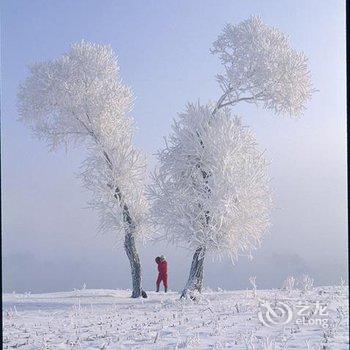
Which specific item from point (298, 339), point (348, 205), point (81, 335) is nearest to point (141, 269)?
point (81, 335)

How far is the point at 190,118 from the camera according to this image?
1728 centimetres

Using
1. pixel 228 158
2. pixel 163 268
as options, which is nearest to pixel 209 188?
pixel 228 158

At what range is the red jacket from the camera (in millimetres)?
19453

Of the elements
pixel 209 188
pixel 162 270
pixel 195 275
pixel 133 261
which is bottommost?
pixel 162 270

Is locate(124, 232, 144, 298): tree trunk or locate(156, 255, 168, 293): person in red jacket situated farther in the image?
locate(124, 232, 144, 298): tree trunk

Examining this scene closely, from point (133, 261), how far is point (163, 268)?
1302 mm

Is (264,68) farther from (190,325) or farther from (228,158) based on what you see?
(190,325)

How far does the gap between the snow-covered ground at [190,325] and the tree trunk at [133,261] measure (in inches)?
127

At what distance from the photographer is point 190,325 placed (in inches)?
439

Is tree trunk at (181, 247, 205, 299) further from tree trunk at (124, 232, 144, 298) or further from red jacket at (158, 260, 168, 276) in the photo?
tree trunk at (124, 232, 144, 298)

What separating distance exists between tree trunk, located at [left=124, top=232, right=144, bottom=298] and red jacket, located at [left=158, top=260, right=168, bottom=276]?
0.95m

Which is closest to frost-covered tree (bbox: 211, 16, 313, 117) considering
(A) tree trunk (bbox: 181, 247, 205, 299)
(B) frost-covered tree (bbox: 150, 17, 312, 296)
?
(B) frost-covered tree (bbox: 150, 17, 312, 296)

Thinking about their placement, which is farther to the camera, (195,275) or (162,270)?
(162,270)

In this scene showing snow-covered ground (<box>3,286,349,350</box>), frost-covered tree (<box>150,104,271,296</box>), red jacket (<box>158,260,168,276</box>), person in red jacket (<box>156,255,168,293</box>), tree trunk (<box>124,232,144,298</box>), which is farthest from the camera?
tree trunk (<box>124,232,144,298</box>)
